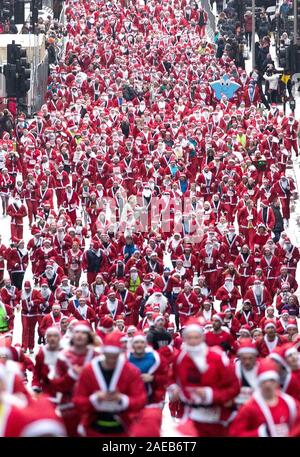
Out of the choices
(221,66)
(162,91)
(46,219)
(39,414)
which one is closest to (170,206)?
(46,219)

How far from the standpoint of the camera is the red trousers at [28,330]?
28094mm

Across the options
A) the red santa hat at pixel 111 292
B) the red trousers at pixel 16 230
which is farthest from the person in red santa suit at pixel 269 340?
the red trousers at pixel 16 230

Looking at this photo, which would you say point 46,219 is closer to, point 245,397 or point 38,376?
point 38,376

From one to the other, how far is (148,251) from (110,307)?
130 inches

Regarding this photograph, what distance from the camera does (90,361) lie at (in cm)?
1549

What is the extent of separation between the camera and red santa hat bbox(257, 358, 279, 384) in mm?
14369

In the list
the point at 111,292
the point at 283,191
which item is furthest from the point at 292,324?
the point at 283,191

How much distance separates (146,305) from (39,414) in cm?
1474

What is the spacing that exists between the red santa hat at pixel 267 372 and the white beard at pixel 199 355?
918 mm

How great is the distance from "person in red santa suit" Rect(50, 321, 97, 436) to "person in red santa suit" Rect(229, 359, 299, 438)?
4.69 ft

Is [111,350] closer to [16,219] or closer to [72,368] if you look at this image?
[72,368]

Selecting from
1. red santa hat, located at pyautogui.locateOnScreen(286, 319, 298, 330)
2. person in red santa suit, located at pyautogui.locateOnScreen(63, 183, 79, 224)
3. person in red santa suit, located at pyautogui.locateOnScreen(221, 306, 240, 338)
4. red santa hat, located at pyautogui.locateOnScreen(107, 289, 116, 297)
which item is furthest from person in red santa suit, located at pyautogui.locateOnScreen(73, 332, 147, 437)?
person in red santa suit, located at pyautogui.locateOnScreen(63, 183, 79, 224)

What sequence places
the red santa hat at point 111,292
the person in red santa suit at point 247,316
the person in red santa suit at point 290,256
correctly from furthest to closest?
the person in red santa suit at point 290,256 < the red santa hat at point 111,292 < the person in red santa suit at point 247,316

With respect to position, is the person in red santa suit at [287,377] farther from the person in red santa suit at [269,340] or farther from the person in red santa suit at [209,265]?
the person in red santa suit at [209,265]
